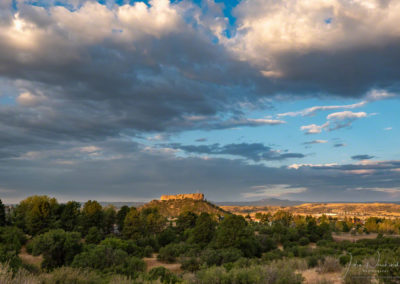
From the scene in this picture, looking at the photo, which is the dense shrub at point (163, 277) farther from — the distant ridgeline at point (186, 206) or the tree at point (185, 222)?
the distant ridgeline at point (186, 206)

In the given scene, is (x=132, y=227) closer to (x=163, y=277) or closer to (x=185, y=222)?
(x=185, y=222)

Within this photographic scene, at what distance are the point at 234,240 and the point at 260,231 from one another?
74.0 ft

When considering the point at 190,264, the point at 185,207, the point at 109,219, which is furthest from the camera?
the point at 185,207

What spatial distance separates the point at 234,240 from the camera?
3850cm

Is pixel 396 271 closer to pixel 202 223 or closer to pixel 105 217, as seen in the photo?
pixel 202 223

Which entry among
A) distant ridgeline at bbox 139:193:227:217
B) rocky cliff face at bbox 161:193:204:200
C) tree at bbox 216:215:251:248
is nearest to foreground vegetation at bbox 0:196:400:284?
tree at bbox 216:215:251:248

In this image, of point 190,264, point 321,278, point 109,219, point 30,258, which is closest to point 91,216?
point 109,219

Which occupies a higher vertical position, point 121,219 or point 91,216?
point 91,216

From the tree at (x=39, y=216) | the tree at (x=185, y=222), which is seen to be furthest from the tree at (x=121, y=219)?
the tree at (x=39, y=216)

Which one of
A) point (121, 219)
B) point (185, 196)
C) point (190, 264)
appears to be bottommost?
point (190, 264)

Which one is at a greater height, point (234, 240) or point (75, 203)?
point (75, 203)

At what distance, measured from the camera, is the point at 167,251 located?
3616cm

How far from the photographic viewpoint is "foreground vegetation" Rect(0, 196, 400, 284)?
11141 millimetres

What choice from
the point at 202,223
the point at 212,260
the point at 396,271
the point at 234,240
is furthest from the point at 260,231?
the point at 396,271
